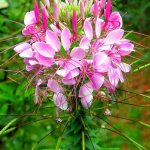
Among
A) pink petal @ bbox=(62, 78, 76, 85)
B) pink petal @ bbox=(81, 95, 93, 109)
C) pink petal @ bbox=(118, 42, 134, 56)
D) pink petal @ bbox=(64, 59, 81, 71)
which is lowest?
pink petal @ bbox=(81, 95, 93, 109)

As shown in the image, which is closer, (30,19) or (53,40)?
(53,40)

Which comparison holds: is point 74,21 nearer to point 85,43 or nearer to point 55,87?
point 85,43

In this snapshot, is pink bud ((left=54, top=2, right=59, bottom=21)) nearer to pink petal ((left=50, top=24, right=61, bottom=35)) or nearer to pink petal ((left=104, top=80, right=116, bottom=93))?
pink petal ((left=50, top=24, right=61, bottom=35))

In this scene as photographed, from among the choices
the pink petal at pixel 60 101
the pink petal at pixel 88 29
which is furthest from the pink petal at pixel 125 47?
the pink petal at pixel 60 101

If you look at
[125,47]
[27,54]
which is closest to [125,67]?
[125,47]

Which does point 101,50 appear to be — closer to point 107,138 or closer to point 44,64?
point 44,64

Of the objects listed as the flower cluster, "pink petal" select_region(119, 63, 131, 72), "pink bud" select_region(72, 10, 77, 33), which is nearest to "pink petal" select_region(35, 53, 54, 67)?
the flower cluster

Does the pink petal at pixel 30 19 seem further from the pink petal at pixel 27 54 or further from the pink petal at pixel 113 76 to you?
the pink petal at pixel 113 76
